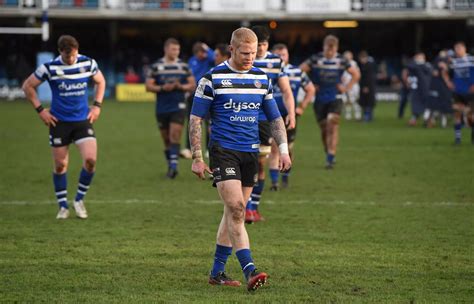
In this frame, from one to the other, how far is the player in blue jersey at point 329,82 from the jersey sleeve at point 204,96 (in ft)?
31.9

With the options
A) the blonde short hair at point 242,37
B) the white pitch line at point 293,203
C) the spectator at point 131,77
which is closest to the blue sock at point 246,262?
the blonde short hair at point 242,37

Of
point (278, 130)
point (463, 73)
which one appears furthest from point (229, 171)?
point (463, 73)

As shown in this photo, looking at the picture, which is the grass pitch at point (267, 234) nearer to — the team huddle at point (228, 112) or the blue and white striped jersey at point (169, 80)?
the team huddle at point (228, 112)

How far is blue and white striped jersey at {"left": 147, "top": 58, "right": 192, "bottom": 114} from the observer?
17167mm

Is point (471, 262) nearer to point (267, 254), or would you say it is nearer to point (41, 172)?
point (267, 254)

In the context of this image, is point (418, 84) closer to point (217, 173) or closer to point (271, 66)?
point (271, 66)

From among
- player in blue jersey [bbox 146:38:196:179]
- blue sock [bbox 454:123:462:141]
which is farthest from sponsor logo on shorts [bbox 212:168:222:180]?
blue sock [bbox 454:123:462:141]

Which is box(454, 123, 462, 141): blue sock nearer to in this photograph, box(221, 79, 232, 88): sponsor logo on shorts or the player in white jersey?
the player in white jersey

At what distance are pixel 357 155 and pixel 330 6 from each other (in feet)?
87.8

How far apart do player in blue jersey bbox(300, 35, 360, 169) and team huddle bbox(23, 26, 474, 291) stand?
0.06 feet

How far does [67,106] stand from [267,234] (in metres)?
3.18

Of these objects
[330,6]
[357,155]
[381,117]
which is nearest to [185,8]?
[330,6]

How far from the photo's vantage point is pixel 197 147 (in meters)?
8.26

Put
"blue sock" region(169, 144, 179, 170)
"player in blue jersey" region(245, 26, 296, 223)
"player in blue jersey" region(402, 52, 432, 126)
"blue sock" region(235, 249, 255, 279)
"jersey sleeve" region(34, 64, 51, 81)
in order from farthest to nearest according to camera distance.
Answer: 1. "player in blue jersey" region(402, 52, 432, 126)
2. "blue sock" region(169, 144, 179, 170)
3. "player in blue jersey" region(245, 26, 296, 223)
4. "jersey sleeve" region(34, 64, 51, 81)
5. "blue sock" region(235, 249, 255, 279)
